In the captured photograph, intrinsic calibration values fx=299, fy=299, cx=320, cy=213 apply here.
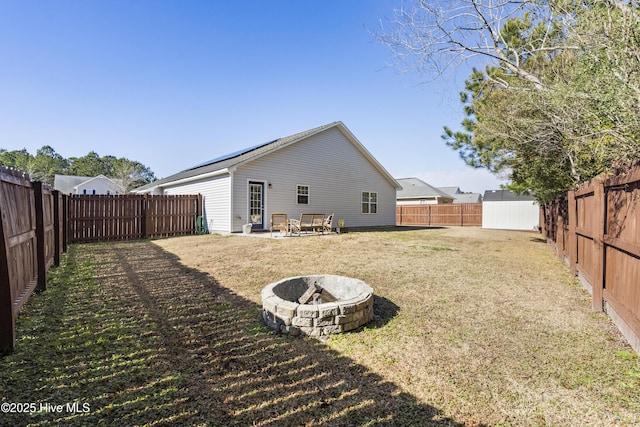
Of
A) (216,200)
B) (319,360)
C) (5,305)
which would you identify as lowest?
(319,360)

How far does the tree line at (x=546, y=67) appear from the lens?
3.68 metres

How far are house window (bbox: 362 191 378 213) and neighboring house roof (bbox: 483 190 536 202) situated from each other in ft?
32.8

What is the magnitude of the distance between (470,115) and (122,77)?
14.7 metres

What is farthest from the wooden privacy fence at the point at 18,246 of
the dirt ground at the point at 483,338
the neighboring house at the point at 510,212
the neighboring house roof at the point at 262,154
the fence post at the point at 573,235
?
the neighboring house at the point at 510,212

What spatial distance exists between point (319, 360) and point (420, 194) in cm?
3007

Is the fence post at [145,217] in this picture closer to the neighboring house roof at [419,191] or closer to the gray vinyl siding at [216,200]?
the gray vinyl siding at [216,200]

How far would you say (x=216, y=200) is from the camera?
13500mm

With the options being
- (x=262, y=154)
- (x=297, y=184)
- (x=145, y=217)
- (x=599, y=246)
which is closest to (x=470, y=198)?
(x=297, y=184)

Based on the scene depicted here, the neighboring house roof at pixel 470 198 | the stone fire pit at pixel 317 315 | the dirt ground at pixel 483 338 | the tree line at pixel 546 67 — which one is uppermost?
the tree line at pixel 546 67

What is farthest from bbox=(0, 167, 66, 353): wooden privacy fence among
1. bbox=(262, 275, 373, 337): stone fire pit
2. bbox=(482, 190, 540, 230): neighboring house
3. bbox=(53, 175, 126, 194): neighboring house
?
bbox=(53, 175, 126, 194): neighboring house

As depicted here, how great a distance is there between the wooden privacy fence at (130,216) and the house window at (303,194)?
187 inches

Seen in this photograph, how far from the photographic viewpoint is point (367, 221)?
18.1 m

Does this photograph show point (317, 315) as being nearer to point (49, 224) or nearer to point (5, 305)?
point (5, 305)

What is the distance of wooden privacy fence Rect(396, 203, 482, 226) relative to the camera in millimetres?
24547
